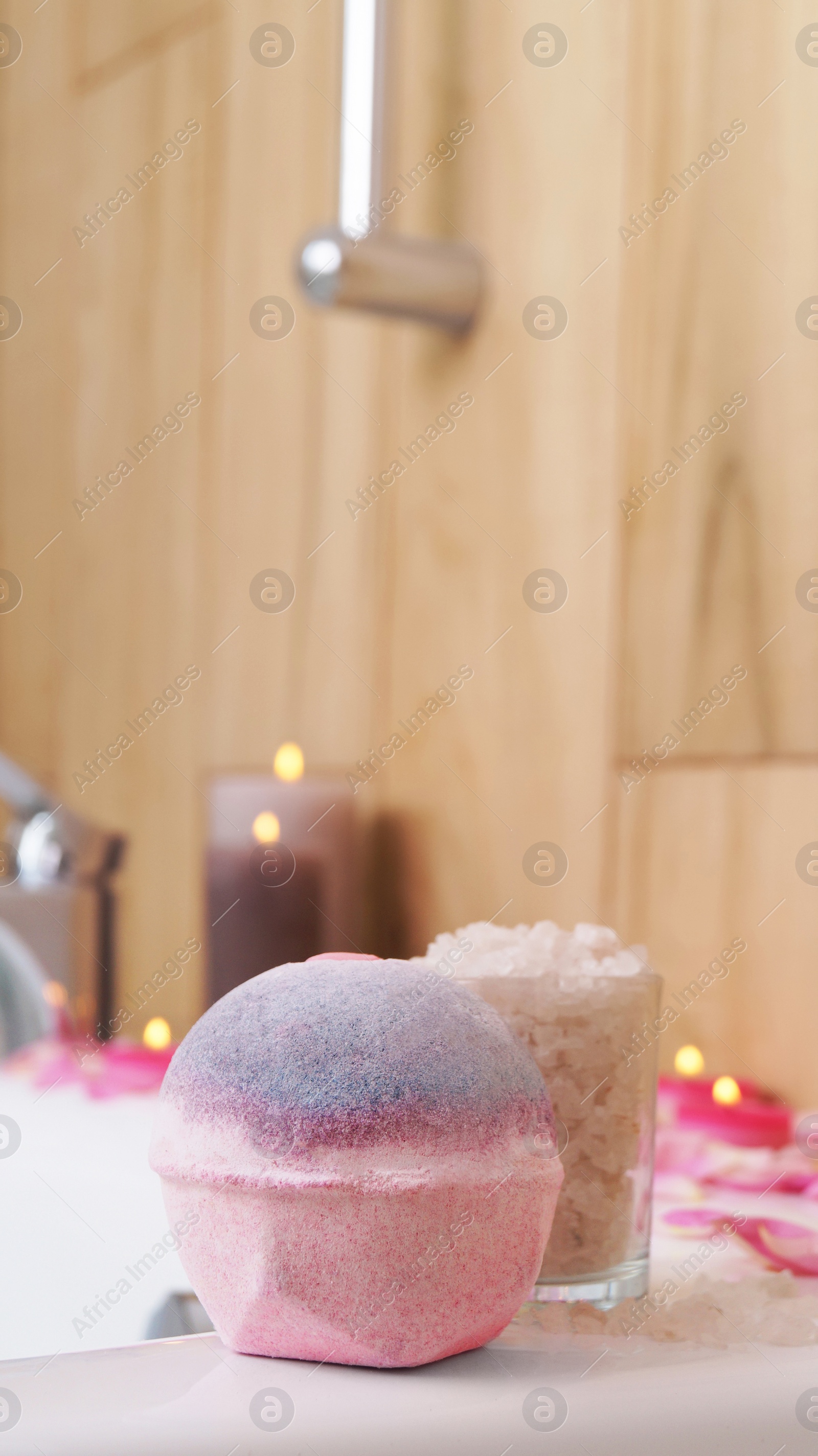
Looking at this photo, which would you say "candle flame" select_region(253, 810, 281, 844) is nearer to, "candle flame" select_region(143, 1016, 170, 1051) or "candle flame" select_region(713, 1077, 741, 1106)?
"candle flame" select_region(143, 1016, 170, 1051)

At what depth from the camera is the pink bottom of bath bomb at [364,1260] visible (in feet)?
0.87

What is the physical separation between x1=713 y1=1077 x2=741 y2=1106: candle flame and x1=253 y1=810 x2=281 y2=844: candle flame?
1.09ft

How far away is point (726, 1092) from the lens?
586mm

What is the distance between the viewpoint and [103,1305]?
0.38 m

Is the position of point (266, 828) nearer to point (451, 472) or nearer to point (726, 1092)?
point (451, 472)

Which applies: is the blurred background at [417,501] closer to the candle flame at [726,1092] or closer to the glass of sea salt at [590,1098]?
the candle flame at [726,1092]

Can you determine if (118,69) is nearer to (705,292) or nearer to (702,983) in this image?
(705,292)

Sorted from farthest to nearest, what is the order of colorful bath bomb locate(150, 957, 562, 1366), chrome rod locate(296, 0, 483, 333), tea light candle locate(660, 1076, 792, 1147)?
1. chrome rod locate(296, 0, 483, 333)
2. tea light candle locate(660, 1076, 792, 1147)
3. colorful bath bomb locate(150, 957, 562, 1366)

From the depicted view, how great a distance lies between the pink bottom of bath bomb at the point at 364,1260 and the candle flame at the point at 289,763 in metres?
0.58

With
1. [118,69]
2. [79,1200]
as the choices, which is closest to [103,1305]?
[79,1200]

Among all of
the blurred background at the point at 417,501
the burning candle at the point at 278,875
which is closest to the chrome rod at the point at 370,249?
the blurred background at the point at 417,501

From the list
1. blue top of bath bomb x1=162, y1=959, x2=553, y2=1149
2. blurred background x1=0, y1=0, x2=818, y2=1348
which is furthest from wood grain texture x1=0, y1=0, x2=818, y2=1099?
blue top of bath bomb x1=162, y1=959, x2=553, y2=1149

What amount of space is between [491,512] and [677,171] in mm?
217

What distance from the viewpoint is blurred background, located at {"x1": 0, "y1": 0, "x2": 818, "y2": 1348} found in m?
0.62
